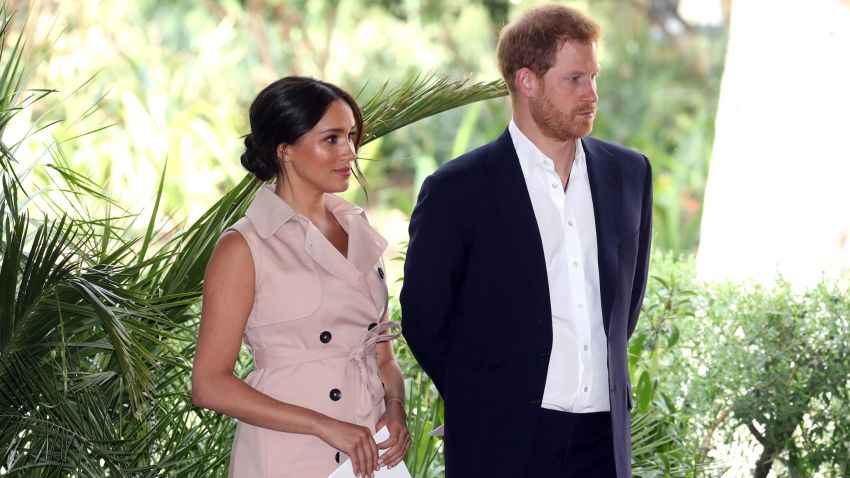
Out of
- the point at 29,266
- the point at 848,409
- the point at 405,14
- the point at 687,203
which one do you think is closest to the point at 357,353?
the point at 29,266

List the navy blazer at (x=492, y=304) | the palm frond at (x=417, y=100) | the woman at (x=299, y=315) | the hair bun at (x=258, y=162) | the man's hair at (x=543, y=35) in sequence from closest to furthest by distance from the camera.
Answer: the woman at (x=299, y=315) → the hair bun at (x=258, y=162) → the navy blazer at (x=492, y=304) → the man's hair at (x=543, y=35) → the palm frond at (x=417, y=100)

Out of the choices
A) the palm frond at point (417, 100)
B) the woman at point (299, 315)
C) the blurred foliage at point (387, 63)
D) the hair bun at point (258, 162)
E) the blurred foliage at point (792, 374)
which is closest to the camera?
the woman at point (299, 315)

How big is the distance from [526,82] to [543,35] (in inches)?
4.3

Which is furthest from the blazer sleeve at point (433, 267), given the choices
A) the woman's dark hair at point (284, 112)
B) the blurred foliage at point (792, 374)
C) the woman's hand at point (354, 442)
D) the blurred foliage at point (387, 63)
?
the blurred foliage at point (387, 63)

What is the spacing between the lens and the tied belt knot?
7.20ft

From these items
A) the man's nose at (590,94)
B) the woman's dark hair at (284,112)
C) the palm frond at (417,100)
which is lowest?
the woman's dark hair at (284,112)

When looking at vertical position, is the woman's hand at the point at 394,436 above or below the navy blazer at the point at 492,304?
below

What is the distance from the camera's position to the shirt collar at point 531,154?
101 inches

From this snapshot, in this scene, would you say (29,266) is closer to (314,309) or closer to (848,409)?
(314,309)

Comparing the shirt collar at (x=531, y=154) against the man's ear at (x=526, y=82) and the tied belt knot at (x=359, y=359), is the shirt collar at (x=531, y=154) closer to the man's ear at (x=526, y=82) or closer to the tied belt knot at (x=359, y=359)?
the man's ear at (x=526, y=82)

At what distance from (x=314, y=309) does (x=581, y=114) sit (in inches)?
29.5

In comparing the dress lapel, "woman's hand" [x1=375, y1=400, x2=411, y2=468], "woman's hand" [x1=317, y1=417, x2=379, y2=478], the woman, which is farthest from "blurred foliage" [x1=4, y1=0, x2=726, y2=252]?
"woman's hand" [x1=317, y1=417, x2=379, y2=478]

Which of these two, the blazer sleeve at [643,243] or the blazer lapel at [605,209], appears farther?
the blazer sleeve at [643,243]

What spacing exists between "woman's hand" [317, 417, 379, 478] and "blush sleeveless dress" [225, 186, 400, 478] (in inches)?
3.3
